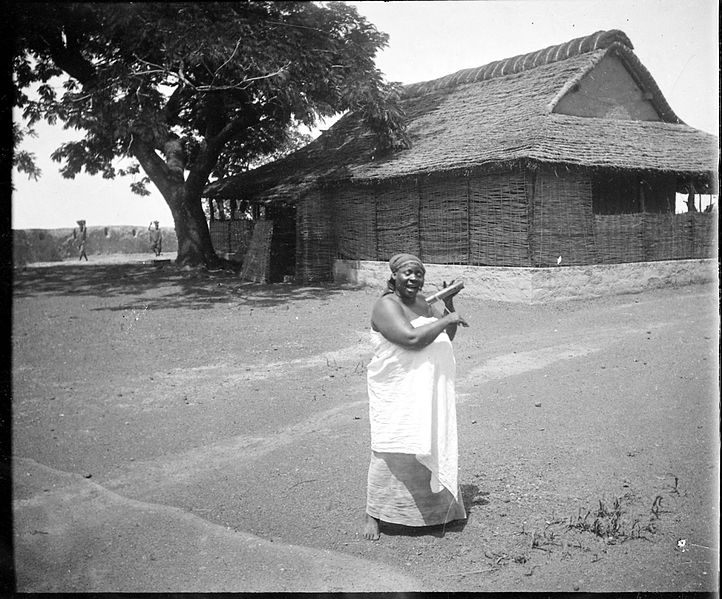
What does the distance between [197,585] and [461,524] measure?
158 cm

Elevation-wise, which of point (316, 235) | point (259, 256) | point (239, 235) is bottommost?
point (259, 256)

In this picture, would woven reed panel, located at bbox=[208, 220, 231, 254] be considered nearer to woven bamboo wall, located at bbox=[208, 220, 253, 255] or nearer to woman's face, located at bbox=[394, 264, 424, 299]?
woven bamboo wall, located at bbox=[208, 220, 253, 255]

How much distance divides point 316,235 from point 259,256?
11.4ft

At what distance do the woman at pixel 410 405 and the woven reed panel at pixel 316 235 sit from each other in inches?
374

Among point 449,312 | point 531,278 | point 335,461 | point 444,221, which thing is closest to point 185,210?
point 444,221

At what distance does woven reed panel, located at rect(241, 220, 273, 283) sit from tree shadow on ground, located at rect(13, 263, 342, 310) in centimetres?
32

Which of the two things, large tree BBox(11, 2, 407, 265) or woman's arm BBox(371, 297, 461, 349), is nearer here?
woman's arm BBox(371, 297, 461, 349)

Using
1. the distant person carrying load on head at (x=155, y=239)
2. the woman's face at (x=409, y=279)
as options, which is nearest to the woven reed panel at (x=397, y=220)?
the woman's face at (x=409, y=279)

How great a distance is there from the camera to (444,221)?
38.6 feet

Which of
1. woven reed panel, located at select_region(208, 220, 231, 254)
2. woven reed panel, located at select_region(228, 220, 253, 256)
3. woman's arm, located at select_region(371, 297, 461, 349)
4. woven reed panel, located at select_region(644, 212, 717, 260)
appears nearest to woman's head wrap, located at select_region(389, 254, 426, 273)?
woman's arm, located at select_region(371, 297, 461, 349)

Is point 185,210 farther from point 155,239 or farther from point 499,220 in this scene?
point 499,220

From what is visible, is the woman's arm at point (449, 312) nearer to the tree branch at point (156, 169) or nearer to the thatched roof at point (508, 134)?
the thatched roof at point (508, 134)

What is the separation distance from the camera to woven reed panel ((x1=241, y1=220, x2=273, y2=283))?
1573 centimetres

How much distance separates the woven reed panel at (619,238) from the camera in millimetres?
12492
